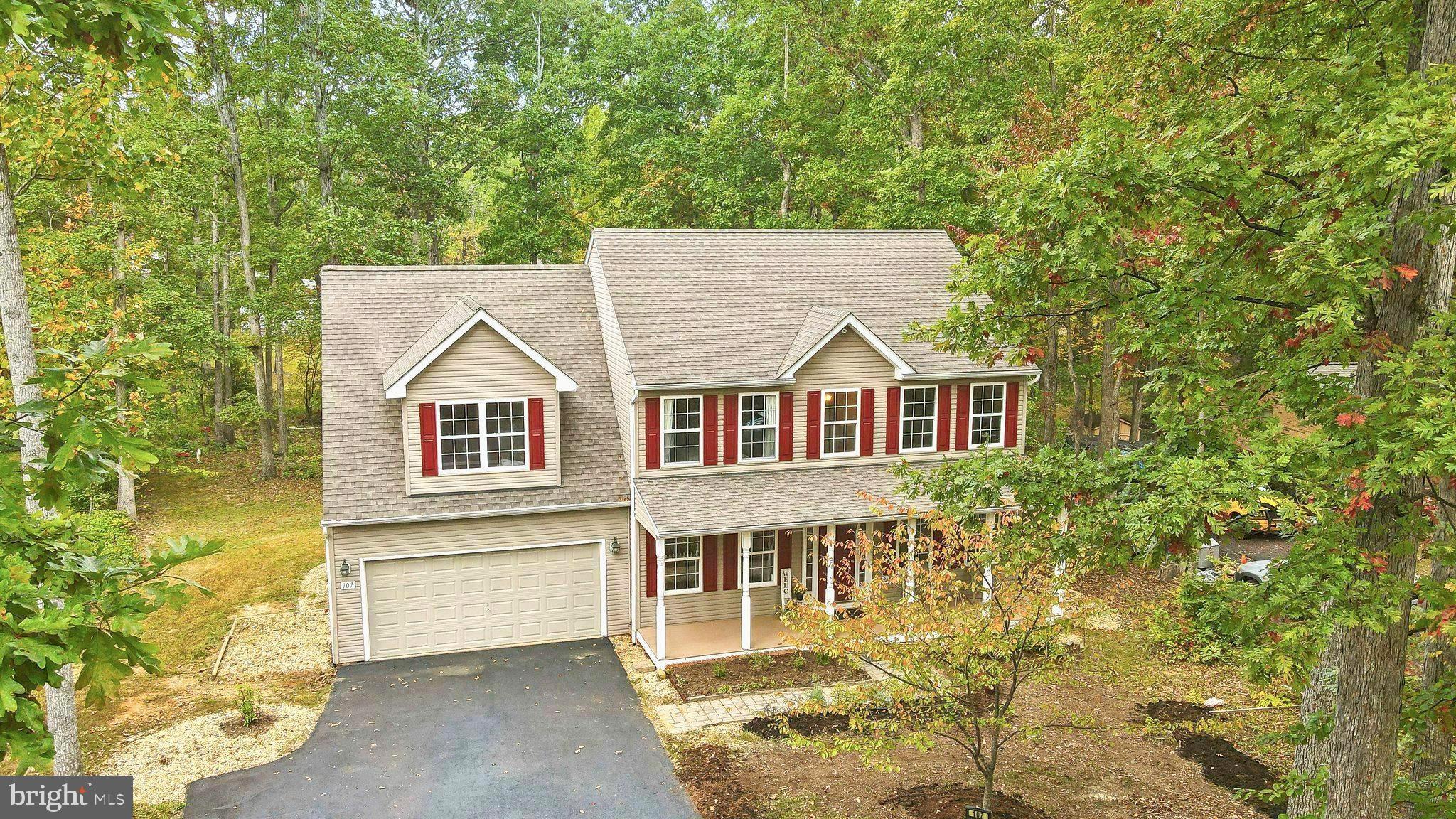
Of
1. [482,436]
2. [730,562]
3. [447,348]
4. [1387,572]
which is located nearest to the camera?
[1387,572]

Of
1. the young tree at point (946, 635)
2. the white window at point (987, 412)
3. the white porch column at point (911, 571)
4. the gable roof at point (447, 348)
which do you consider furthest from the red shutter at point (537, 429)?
the white window at point (987, 412)

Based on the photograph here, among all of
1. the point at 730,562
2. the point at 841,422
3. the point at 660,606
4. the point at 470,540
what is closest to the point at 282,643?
the point at 470,540

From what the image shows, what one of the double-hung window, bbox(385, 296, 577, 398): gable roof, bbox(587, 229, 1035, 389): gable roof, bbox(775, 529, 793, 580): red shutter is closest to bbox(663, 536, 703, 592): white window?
bbox(775, 529, 793, 580): red shutter

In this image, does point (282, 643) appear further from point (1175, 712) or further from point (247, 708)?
point (1175, 712)

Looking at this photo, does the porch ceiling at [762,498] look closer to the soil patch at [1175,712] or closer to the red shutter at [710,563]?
the red shutter at [710,563]

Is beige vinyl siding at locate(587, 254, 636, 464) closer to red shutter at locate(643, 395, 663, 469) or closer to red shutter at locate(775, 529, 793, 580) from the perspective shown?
red shutter at locate(643, 395, 663, 469)

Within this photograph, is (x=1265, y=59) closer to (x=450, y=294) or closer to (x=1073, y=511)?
(x=1073, y=511)

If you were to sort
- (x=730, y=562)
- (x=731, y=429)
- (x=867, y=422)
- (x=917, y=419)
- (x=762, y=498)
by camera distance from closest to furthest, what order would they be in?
(x=762, y=498)
(x=731, y=429)
(x=730, y=562)
(x=867, y=422)
(x=917, y=419)
